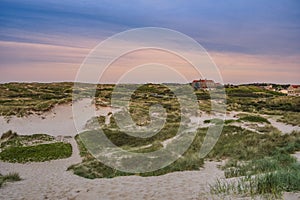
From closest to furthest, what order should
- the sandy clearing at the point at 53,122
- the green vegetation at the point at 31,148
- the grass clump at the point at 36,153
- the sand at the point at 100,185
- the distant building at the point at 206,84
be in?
the sand at the point at 100,185, the grass clump at the point at 36,153, the green vegetation at the point at 31,148, the sandy clearing at the point at 53,122, the distant building at the point at 206,84

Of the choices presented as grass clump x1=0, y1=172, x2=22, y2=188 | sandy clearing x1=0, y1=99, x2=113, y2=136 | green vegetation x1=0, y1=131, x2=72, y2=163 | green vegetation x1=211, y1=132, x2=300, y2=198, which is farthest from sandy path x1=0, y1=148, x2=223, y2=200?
sandy clearing x1=0, y1=99, x2=113, y2=136

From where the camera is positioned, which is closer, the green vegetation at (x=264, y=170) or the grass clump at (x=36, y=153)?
the green vegetation at (x=264, y=170)

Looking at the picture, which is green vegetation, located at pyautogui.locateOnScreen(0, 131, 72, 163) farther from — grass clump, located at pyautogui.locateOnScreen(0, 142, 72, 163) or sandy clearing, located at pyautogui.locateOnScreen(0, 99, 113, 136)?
sandy clearing, located at pyautogui.locateOnScreen(0, 99, 113, 136)

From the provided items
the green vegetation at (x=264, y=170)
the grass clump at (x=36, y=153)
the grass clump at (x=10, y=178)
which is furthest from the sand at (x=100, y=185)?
the grass clump at (x=36, y=153)

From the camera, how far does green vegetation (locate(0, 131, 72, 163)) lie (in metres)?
15.9

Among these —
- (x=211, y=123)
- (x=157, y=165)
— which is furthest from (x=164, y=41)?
(x=211, y=123)

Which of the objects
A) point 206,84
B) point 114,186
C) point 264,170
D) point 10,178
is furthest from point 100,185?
point 206,84

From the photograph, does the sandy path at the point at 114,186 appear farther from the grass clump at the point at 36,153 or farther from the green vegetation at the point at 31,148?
the green vegetation at the point at 31,148

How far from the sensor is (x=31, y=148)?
18.0 metres

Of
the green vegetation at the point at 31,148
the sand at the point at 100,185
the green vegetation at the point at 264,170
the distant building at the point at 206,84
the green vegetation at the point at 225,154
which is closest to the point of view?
the green vegetation at the point at 264,170

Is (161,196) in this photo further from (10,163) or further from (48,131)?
(48,131)

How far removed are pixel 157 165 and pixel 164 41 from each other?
634cm

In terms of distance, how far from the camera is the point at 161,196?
27.5 feet

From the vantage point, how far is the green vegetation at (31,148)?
1588 centimetres
